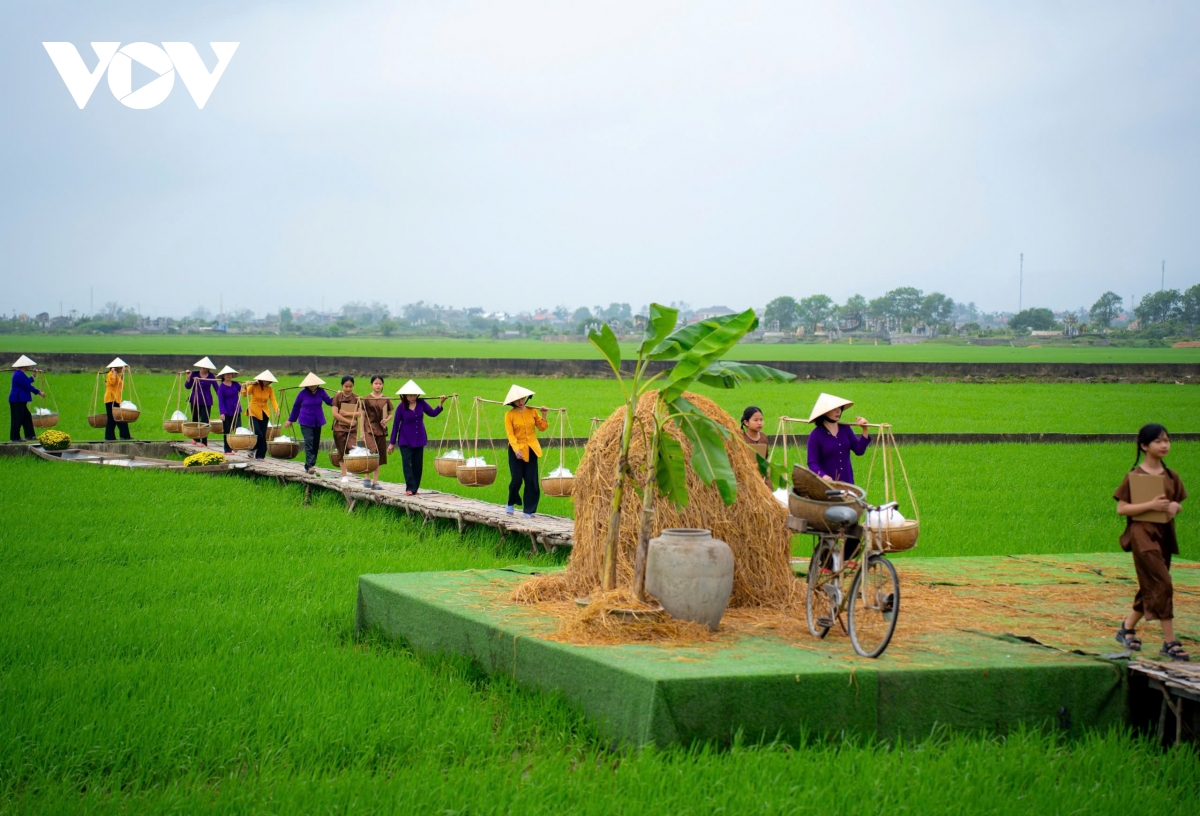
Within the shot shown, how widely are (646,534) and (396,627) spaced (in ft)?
6.43

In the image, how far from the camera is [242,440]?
1731 centimetres

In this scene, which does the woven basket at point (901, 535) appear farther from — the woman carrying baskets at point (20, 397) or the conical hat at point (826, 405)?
the woman carrying baskets at point (20, 397)

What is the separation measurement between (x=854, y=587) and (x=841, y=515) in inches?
19.5

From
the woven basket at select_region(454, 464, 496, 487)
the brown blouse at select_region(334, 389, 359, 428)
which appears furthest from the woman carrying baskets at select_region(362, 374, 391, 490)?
the woven basket at select_region(454, 464, 496, 487)

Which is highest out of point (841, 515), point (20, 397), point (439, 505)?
Result: point (841, 515)

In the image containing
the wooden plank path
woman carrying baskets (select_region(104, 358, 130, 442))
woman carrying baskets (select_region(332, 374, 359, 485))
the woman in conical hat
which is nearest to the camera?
the wooden plank path

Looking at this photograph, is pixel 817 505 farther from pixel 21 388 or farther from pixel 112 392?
pixel 112 392

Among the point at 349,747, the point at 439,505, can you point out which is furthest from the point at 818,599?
the point at 439,505

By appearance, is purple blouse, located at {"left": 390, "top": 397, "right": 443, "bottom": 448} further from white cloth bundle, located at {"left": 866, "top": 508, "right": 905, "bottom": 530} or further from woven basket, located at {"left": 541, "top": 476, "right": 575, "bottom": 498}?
white cloth bundle, located at {"left": 866, "top": 508, "right": 905, "bottom": 530}

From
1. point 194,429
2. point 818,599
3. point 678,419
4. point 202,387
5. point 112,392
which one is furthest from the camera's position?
point 112,392

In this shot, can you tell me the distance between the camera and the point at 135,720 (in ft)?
19.8

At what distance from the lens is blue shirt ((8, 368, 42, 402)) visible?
66.4ft

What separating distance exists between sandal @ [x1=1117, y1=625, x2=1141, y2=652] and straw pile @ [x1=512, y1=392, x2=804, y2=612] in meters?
1.95

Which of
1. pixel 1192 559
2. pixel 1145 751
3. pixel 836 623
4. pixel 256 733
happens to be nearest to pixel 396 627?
pixel 256 733
